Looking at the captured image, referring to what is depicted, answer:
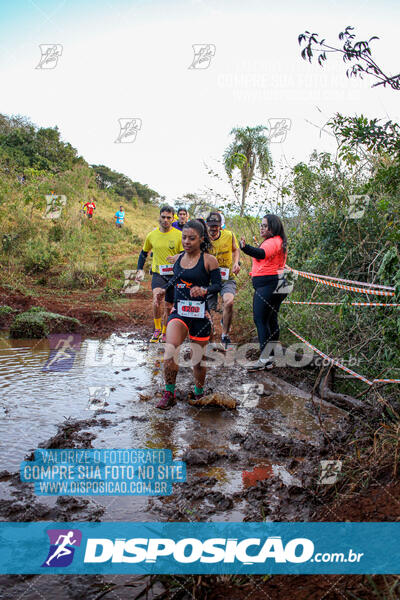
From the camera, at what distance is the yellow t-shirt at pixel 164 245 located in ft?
26.3

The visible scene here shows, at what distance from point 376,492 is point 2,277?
512 inches

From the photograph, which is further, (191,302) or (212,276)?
(212,276)

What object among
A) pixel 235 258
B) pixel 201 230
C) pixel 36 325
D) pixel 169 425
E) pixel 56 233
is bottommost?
pixel 169 425

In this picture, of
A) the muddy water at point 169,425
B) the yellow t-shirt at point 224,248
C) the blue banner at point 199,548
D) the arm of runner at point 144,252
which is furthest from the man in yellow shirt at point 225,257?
the blue banner at point 199,548

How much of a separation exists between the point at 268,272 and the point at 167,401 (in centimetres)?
242

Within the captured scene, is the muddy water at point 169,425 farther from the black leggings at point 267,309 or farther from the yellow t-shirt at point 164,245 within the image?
the yellow t-shirt at point 164,245

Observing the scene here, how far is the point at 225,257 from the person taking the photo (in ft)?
25.1

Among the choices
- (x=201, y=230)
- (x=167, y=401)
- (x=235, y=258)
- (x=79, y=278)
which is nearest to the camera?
(x=167, y=401)

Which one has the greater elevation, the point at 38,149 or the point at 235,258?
the point at 38,149

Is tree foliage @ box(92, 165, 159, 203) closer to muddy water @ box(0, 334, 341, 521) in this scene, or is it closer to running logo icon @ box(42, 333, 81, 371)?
running logo icon @ box(42, 333, 81, 371)

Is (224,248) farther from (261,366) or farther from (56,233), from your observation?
(56,233)

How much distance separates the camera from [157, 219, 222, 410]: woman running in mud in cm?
508

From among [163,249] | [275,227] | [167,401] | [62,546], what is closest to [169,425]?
[167,401]

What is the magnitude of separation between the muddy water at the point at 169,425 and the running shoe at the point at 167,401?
0.28ft
